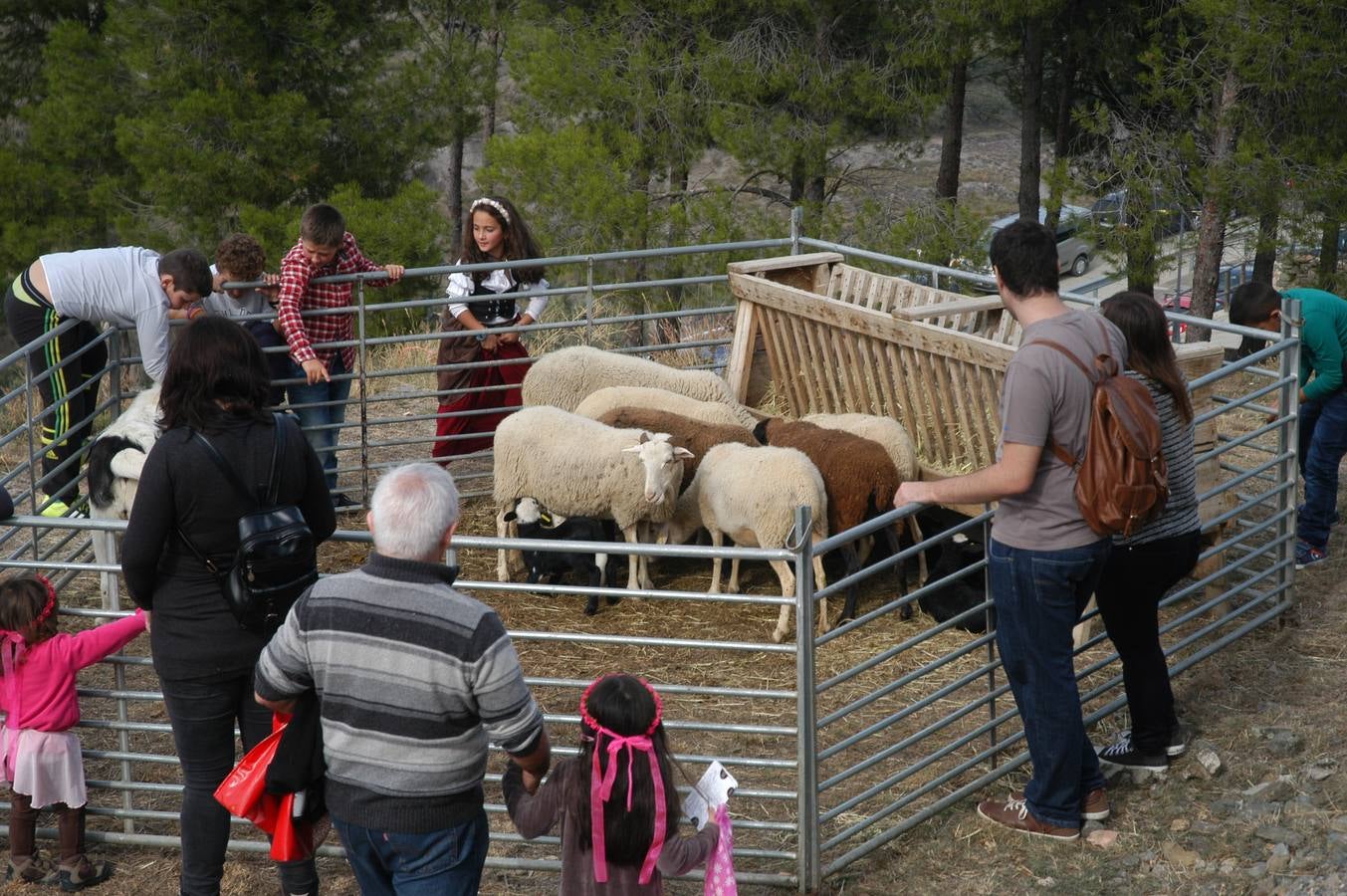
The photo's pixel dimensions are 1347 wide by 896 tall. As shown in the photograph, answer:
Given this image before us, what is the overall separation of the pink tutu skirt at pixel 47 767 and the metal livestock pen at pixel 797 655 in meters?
0.21

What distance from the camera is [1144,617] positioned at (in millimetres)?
5145

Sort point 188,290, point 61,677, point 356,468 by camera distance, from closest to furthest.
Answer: point 61,677
point 188,290
point 356,468

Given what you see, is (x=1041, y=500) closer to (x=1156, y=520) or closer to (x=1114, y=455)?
(x=1114, y=455)

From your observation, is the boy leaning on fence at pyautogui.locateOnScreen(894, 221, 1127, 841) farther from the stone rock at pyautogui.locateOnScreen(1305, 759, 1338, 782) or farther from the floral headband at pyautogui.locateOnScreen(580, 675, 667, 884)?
the floral headband at pyautogui.locateOnScreen(580, 675, 667, 884)

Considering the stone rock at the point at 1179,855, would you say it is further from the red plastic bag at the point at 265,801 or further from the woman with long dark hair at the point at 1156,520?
the red plastic bag at the point at 265,801

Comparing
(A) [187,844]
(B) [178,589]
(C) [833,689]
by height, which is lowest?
(C) [833,689]

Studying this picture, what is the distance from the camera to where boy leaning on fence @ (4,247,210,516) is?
7086 mm

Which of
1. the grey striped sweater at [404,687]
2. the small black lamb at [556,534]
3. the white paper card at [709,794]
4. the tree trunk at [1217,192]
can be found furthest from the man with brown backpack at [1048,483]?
the tree trunk at [1217,192]

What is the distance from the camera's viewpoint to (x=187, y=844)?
13.8 ft

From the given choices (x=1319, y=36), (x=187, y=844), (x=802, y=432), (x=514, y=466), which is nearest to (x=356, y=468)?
(x=514, y=466)

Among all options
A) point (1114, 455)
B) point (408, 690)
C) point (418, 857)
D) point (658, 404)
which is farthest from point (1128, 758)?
point (658, 404)

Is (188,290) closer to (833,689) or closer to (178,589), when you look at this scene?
(178,589)

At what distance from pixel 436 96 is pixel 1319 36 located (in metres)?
11.0

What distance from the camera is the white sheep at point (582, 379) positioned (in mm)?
8953
